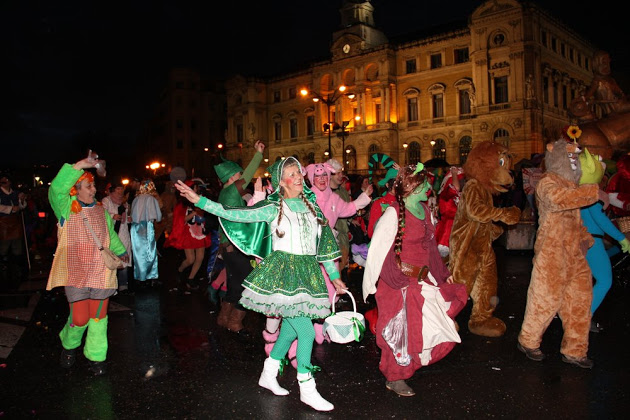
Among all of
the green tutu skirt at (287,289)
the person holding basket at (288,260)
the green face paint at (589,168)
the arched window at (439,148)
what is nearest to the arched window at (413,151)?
the arched window at (439,148)

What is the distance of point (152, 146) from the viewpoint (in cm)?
8169

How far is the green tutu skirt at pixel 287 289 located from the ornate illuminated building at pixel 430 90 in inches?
1090

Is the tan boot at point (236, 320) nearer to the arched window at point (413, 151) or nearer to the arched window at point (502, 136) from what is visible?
the arched window at point (502, 136)

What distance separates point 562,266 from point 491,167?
51.9 inches

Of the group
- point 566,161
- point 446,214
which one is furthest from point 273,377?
point 446,214

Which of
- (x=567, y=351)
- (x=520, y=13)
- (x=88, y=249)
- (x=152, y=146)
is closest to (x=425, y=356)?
(x=567, y=351)

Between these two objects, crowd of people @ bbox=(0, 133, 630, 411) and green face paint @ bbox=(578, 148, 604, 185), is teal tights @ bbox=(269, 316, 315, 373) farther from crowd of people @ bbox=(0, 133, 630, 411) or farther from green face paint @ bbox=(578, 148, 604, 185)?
green face paint @ bbox=(578, 148, 604, 185)

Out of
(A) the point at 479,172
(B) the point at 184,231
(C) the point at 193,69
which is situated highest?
(C) the point at 193,69

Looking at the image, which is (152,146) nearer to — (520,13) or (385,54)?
(385,54)

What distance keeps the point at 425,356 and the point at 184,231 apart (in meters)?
5.63

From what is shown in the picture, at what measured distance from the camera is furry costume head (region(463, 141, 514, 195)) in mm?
5520

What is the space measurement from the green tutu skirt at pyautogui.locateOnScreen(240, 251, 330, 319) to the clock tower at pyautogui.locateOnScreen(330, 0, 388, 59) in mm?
48890

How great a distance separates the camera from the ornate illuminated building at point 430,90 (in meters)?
39.8

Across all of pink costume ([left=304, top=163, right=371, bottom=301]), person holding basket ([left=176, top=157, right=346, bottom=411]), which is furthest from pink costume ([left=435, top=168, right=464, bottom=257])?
person holding basket ([left=176, top=157, right=346, bottom=411])
